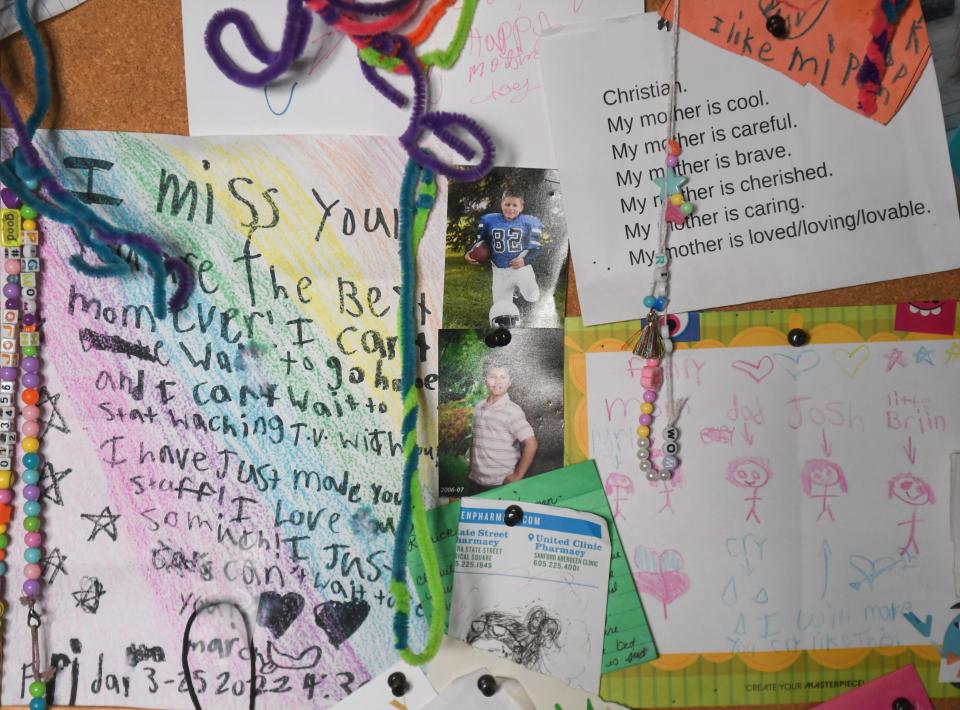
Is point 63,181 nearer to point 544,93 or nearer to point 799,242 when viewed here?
point 544,93

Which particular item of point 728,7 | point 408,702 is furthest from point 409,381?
point 728,7

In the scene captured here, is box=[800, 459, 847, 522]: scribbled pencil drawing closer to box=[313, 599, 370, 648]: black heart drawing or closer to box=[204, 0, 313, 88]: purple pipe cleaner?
box=[313, 599, 370, 648]: black heart drawing

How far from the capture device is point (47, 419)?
0.58 meters

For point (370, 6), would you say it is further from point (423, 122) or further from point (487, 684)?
point (487, 684)

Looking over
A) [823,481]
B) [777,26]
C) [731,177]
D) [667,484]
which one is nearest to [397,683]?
[667,484]

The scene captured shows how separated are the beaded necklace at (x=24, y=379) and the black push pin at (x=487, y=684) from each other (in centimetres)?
34

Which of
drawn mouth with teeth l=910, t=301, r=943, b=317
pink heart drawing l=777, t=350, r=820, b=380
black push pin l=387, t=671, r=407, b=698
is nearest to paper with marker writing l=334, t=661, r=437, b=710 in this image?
black push pin l=387, t=671, r=407, b=698

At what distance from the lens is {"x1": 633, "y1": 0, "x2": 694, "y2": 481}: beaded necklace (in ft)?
1.85

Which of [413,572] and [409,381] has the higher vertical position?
[409,381]

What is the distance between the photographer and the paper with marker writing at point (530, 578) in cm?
58

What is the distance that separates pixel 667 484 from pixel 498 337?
0.18 metres

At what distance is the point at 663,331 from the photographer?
1.89 feet

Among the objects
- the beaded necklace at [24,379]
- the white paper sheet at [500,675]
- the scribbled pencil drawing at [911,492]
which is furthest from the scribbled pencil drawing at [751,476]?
the beaded necklace at [24,379]

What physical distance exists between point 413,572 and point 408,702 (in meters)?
0.11
